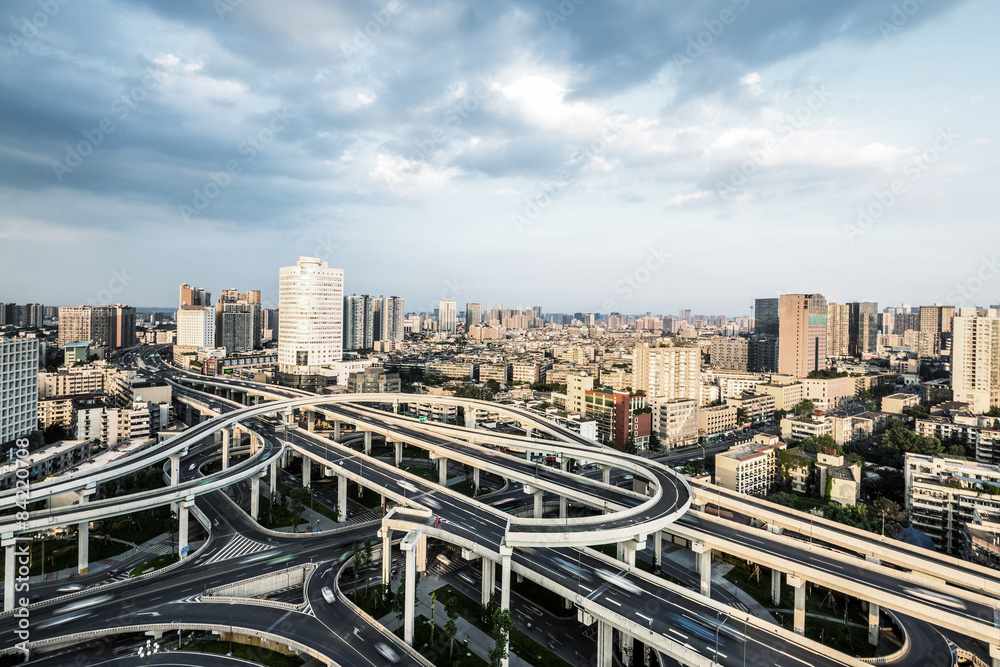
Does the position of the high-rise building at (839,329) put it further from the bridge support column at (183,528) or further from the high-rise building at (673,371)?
the bridge support column at (183,528)

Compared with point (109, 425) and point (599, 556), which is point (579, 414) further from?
point (109, 425)

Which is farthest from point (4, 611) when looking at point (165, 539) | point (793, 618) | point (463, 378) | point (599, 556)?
point (463, 378)

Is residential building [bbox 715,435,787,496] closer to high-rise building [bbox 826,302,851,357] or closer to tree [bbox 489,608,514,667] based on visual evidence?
tree [bbox 489,608,514,667]

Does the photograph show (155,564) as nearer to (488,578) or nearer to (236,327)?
(488,578)

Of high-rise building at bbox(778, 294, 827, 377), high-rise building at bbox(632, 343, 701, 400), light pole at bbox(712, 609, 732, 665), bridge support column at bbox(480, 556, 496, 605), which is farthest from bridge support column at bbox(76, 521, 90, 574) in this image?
high-rise building at bbox(778, 294, 827, 377)

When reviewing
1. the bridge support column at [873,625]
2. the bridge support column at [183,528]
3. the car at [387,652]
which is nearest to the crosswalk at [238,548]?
the bridge support column at [183,528]
